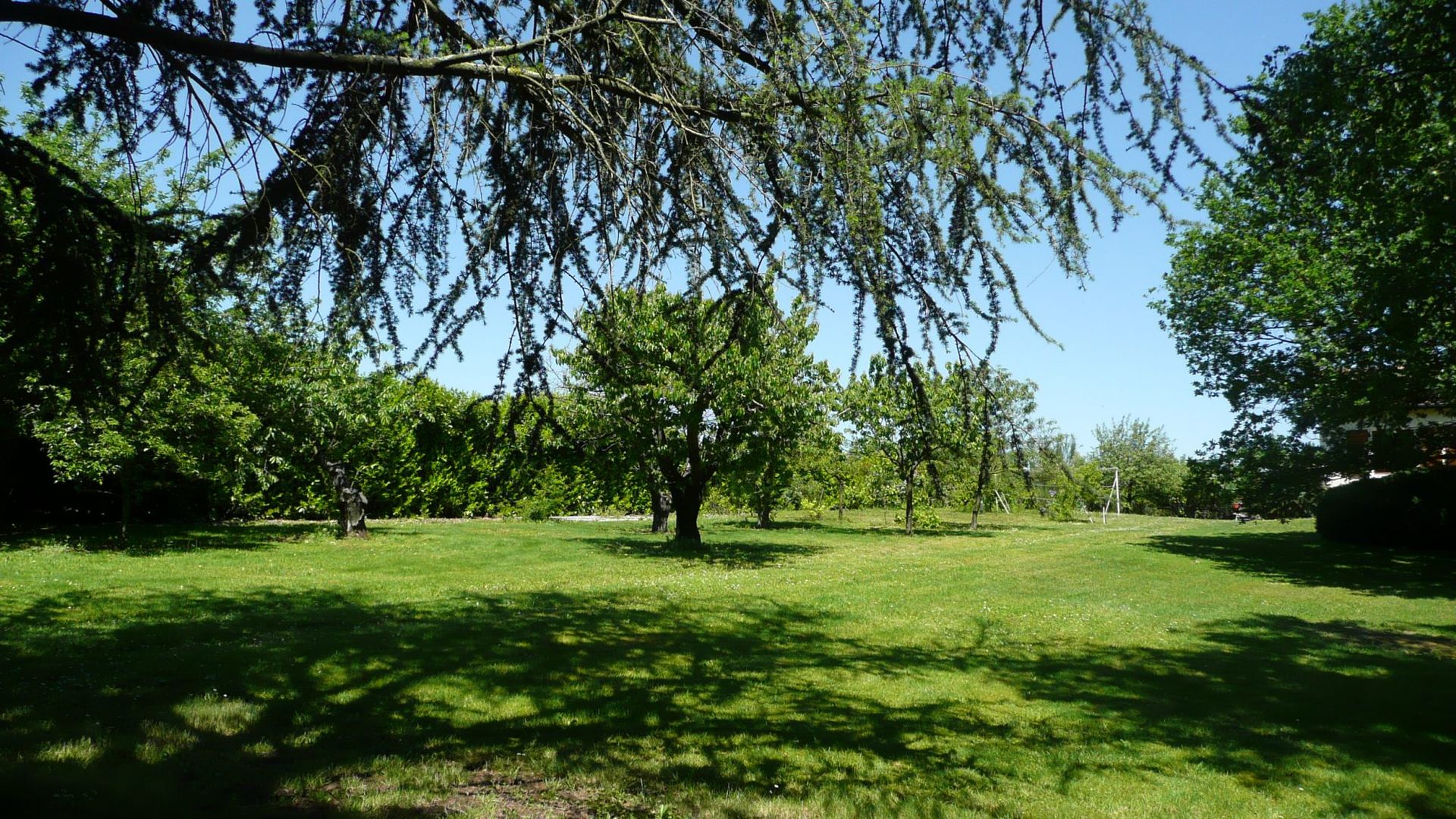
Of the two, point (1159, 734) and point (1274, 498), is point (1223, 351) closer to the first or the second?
point (1274, 498)

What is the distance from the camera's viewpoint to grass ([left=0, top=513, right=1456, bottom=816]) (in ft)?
14.6

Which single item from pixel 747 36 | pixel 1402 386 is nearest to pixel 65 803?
pixel 747 36

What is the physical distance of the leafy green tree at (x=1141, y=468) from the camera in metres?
47.6

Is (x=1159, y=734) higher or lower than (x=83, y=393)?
lower

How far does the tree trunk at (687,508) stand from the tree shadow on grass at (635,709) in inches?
324

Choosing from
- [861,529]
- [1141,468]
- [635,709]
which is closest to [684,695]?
[635,709]

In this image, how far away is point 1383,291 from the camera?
12.6m

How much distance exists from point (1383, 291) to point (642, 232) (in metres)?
14.1

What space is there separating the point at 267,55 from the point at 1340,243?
19838 millimetres

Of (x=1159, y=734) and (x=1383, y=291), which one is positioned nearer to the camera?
(x=1159, y=734)

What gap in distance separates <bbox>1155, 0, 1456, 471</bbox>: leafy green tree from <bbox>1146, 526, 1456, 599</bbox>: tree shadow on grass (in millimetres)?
2435

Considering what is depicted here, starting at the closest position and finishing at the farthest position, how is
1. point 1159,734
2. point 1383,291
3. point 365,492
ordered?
point 1159,734, point 1383,291, point 365,492

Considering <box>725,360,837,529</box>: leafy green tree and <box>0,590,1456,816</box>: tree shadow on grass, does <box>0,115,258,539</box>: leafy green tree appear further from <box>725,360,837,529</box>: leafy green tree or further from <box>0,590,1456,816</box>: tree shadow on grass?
<box>725,360,837,529</box>: leafy green tree

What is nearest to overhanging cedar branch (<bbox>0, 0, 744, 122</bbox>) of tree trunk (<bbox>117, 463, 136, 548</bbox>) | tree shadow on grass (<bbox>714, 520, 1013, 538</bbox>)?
tree trunk (<bbox>117, 463, 136, 548</bbox>)
